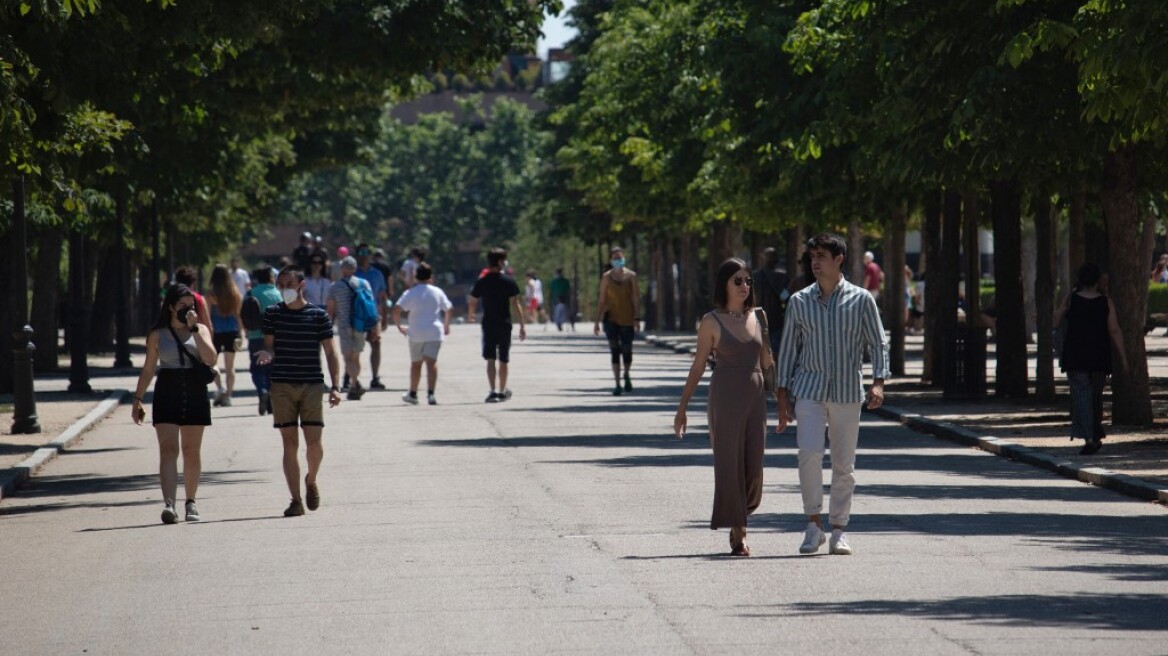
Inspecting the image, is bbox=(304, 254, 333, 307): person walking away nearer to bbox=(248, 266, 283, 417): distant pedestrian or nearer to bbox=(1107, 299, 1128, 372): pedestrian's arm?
bbox=(248, 266, 283, 417): distant pedestrian

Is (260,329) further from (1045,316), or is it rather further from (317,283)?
(1045,316)

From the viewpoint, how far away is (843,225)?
3506cm

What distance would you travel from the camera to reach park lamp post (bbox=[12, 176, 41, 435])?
23703 mm

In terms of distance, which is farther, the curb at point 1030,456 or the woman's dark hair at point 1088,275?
the woman's dark hair at point 1088,275

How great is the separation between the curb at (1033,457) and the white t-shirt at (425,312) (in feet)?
21.5

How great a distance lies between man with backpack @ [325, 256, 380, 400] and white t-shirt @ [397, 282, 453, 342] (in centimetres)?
89

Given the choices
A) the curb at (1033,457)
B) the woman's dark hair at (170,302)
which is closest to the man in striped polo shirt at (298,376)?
the woman's dark hair at (170,302)

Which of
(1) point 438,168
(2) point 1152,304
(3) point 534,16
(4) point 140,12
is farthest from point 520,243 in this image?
(4) point 140,12

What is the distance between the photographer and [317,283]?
100 feet

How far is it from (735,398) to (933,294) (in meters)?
19.4

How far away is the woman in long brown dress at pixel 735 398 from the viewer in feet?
40.9

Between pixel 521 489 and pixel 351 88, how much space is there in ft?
46.2

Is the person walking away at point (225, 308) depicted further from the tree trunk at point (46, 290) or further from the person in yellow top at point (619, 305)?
the tree trunk at point (46, 290)

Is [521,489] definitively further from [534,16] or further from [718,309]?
[534,16]
